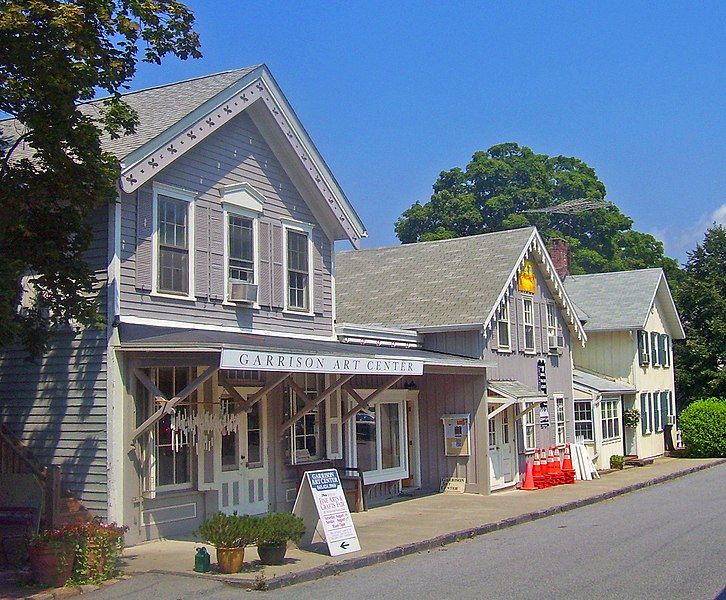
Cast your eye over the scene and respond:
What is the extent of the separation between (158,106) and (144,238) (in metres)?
3.45

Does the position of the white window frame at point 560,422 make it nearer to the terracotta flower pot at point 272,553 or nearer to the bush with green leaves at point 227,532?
the terracotta flower pot at point 272,553

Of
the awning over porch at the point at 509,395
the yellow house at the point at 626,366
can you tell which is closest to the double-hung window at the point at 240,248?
the awning over porch at the point at 509,395

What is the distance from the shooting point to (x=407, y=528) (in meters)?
16.1

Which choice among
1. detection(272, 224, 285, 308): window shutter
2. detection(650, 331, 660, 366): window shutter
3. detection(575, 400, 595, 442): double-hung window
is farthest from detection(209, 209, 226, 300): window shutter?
detection(650, 331, 660, 366): window shutter

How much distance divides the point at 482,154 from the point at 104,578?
6053 centimetres

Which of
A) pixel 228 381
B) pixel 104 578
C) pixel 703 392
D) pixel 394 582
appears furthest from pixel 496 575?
pixel 703 392

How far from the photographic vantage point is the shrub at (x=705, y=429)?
3550 centimetres

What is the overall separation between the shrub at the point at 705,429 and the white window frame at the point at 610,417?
13.9ft

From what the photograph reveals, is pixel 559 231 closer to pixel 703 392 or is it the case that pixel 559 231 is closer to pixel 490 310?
pixel 703 392

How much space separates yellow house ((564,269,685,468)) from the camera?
103ft

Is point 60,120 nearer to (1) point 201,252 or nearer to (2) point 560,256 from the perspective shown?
(1) point 201,252

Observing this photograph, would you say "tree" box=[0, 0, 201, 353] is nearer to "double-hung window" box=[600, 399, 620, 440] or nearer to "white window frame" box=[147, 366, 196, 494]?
"white window frame" box=[147, 366, 196, 494]

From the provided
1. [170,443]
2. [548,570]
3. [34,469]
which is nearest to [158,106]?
A: [170,443]

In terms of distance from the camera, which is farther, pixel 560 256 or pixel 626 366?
pixel 560 256
